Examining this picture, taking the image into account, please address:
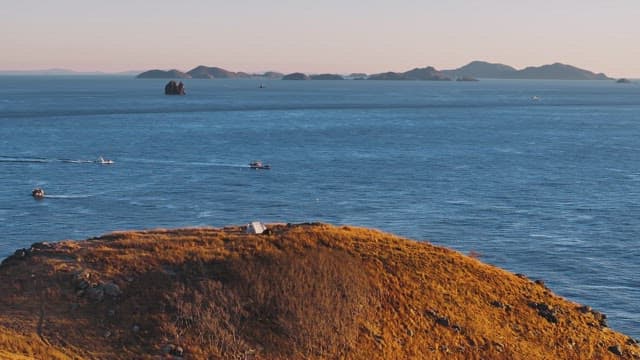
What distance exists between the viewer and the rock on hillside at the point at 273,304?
151ft

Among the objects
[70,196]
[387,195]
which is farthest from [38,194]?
[387,195]

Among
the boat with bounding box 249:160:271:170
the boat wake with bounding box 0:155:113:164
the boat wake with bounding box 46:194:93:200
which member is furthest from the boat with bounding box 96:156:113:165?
the boat wake with bounding box 46:194:93:200

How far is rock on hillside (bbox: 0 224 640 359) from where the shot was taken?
151 ft

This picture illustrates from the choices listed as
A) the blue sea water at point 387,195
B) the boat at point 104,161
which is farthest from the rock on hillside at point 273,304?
the boat at point 104,161

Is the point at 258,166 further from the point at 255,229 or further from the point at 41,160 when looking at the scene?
the point at 255,229

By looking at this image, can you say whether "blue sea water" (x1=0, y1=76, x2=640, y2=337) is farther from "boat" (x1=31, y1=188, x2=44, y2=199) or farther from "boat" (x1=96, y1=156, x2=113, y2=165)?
"boat" (x1=96, y1=156, x2=113, y2=165)

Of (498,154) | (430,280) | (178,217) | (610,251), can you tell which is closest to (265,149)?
(498,154)

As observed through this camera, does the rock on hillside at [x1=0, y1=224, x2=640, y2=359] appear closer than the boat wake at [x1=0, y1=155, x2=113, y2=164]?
Yes

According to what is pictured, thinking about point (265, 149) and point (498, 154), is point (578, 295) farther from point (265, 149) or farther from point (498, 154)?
point (265, 149)

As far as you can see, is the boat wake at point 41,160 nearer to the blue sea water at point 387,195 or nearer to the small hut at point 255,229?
the blue sea water at point 387,195

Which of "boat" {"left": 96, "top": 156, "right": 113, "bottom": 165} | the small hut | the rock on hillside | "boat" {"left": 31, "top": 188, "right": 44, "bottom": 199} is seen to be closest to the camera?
the rock on hillside

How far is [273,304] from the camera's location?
49469mm

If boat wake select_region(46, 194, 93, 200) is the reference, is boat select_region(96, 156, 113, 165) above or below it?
below

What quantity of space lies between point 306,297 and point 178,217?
57.8 meters
